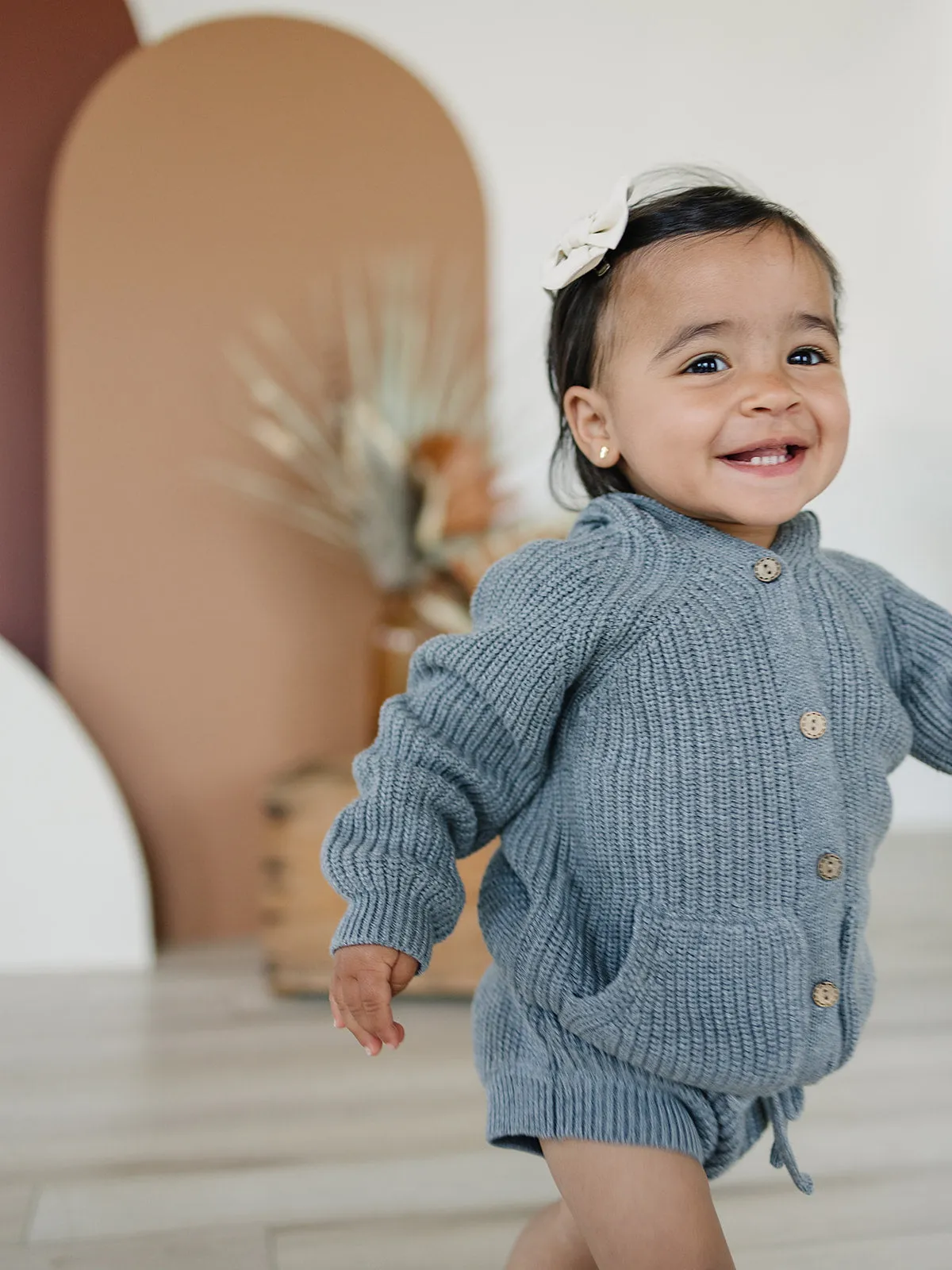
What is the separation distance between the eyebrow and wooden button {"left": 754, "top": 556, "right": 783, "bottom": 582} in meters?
0.19

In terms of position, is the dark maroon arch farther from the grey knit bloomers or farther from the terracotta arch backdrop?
the grey knit bloomers

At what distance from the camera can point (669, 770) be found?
113 cm

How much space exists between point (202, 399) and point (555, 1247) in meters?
1.90

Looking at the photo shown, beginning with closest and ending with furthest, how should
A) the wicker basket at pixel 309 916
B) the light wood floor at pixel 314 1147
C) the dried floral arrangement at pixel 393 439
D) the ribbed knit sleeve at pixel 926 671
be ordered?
1. the ribbed knit sleeve at pixel 926 671
2. the light wood floor at pixel 314 1147
3. the wicker basket at pixel 309 916
4. the dried floral arrangement at pixel 393 439

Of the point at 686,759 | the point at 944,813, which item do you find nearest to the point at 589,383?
the point at 686,759

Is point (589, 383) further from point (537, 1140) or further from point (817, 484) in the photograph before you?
point (537, 1140)

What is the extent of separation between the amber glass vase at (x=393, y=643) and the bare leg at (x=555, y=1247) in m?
1.33

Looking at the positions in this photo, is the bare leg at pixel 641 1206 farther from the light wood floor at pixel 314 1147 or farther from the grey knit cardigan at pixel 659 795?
the light wood floor at pixel 314 1147

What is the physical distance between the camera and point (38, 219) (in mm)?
2721

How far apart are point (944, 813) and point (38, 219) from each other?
8.40 ft

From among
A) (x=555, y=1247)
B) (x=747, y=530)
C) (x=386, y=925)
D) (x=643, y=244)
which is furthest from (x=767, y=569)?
(x=555, y=1247)

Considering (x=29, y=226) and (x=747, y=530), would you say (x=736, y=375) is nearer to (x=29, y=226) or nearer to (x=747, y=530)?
(x=747, y=530)

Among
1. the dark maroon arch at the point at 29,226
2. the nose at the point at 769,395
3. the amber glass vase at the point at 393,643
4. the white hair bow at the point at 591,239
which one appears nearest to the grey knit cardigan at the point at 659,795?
the nose at the point at 769,395

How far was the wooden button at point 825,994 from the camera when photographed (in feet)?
3.70
